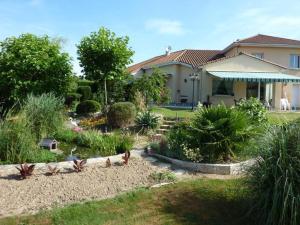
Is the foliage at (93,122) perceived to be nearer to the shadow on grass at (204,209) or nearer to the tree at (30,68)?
the tree at (30,68)

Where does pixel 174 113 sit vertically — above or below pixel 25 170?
above

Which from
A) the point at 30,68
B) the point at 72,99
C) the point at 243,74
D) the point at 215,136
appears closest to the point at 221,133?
the point at 215,136

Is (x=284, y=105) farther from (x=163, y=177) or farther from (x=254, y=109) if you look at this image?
(x=163, y=177)

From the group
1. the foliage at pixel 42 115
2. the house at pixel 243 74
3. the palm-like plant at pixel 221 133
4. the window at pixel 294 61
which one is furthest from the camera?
the window at pixel 294 61

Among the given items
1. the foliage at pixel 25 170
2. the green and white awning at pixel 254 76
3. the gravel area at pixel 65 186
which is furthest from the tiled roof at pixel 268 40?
the foliage at pixel 25 170

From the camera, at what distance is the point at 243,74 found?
36.4 m

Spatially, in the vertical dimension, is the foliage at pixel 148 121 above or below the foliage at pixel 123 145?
above

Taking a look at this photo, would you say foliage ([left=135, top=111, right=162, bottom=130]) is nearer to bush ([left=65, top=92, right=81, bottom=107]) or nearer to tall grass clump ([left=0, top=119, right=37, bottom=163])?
tall grass clump ([left=0, top=119, right=37, bottom=163])

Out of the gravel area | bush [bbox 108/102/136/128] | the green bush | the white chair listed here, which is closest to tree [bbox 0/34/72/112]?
bush [bbox 108/102/136/128]

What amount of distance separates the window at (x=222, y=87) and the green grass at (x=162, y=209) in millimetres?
27939

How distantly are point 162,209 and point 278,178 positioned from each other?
2.62m

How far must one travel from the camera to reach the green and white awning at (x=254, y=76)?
114 feet

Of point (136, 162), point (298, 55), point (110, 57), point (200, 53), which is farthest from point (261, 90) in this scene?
point (136, 162)

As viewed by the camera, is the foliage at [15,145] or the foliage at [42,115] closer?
the foliage at [15,145]
